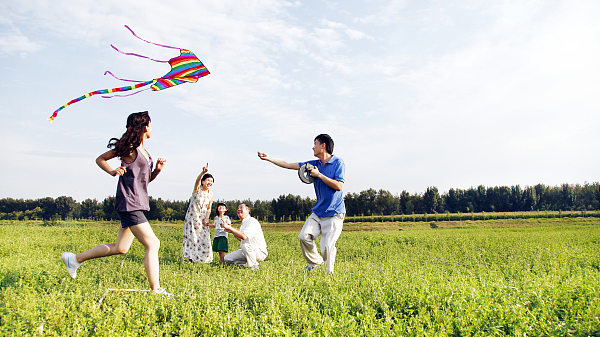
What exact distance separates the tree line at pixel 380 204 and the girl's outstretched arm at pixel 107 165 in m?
29.6

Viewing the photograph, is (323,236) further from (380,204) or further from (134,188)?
(380,204)

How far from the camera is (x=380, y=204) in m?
56.4

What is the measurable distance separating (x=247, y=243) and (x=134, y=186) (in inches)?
128

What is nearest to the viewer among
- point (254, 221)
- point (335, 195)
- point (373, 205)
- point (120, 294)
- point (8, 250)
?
point (120, 294)

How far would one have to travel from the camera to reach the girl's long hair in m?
4.36

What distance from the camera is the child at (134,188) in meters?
4.30

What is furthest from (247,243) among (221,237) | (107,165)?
(107,165)

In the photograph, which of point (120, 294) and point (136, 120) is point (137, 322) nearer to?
point (120, 294)

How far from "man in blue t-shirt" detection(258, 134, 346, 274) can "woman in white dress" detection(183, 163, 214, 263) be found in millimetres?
2870

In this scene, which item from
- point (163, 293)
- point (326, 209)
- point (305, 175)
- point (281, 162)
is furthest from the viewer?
point (281, 162)

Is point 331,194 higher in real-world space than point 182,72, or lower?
lower

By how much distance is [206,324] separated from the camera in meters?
3.34

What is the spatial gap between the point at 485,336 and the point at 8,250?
11.0m

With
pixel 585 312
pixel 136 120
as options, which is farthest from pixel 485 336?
pixel 136 120
